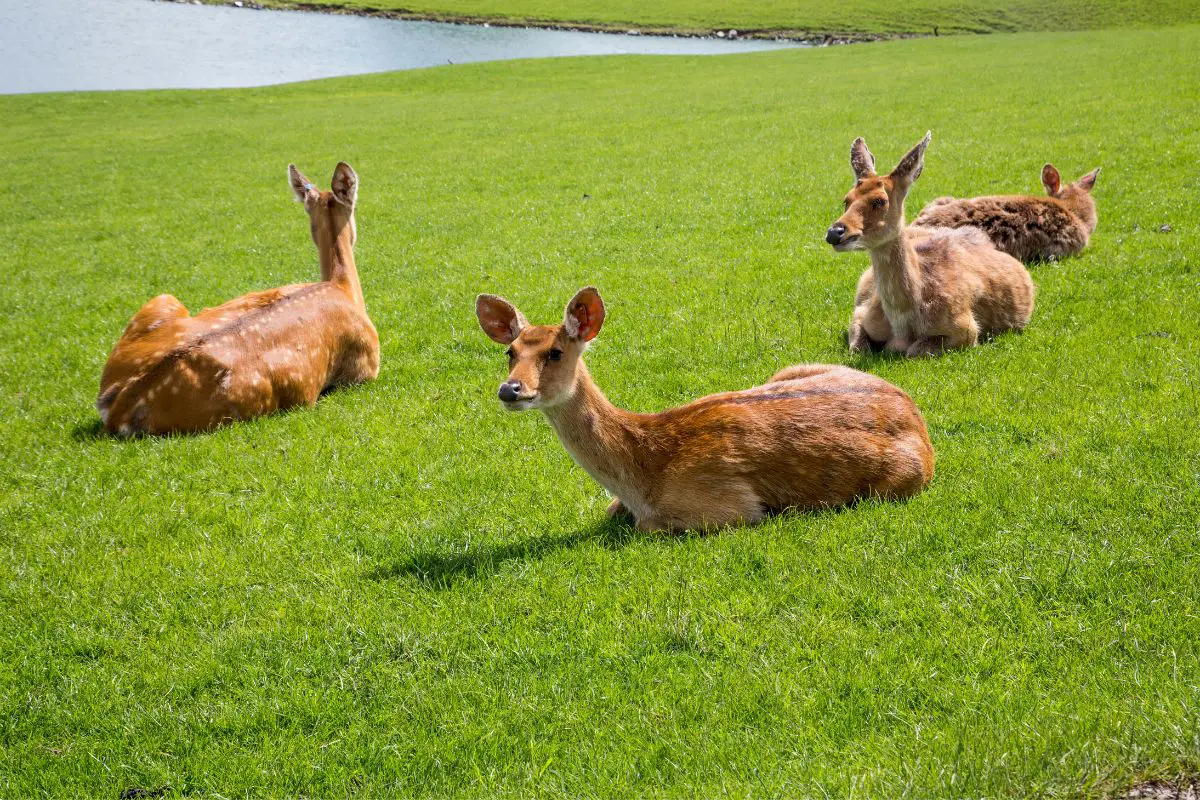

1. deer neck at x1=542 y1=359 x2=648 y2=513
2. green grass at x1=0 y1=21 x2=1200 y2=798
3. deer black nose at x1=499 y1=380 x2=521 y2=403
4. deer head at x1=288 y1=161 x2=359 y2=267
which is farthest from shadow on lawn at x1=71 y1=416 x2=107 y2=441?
deer black nose at x1=499 y1=380 x2=521 y2=403

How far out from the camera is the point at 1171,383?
699cm

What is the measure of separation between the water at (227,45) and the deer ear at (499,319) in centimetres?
4439

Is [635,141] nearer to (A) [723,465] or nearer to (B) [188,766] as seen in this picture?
(A) [723,465]

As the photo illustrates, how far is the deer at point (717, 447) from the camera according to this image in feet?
18.7

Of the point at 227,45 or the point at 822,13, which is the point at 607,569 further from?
the point at 822,13

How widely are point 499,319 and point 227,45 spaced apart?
207 feet

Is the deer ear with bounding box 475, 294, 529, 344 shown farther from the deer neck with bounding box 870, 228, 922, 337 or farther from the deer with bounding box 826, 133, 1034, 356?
the deer neck with bounding box 870, 228, 922, 337

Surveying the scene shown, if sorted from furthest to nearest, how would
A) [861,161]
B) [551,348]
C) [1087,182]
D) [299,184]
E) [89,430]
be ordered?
1. [1087,182]
2. [299,184]
3. [861,161]
4. [89,430]
5. [551,348]

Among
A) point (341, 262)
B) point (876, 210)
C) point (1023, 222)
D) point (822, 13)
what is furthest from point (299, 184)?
point (822, 13)

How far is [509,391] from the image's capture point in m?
5.23

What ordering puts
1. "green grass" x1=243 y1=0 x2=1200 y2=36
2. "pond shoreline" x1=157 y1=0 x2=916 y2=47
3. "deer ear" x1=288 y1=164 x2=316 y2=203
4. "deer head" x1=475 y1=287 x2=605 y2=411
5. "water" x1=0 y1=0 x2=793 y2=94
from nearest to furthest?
1. "deer head" x1=475 y1=287 x2=605 y2=411
2. "deer ear" x1=288 y1=164 x2=316 y2=203
3. "water" x1=0 y1=0 x2=793 y2=94
4. "green grass" x1=243 y1=0 x2=1200 y2=36
5. "pond shoreline" x1=157 y1=0 x2=916 y2=47

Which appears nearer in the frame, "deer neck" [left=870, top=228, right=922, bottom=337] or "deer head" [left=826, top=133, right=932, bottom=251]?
"deer head" [left=826, top=133, right=932, bottom=251]

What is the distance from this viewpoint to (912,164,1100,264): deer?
35.9ft

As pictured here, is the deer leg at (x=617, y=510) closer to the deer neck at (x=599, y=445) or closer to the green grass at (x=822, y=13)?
the deer neck at (x=599, y=445)
